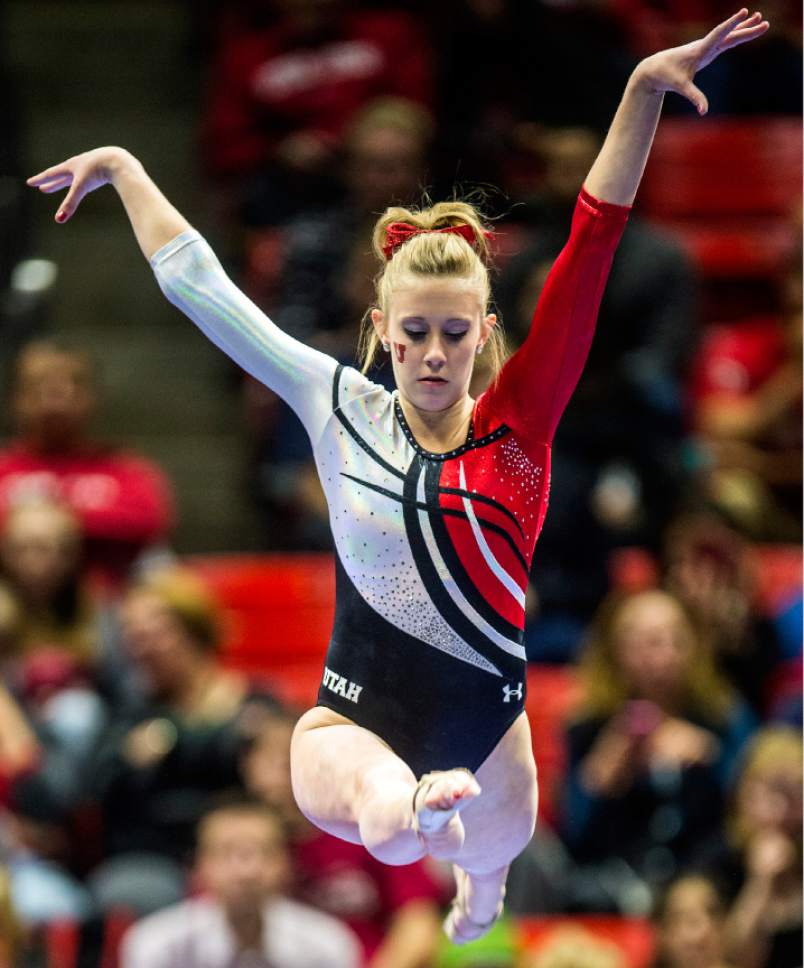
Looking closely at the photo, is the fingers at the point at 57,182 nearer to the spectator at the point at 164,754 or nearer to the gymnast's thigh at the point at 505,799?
the gymnast's thigh at the point at 505,799

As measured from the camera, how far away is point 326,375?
10.4ft

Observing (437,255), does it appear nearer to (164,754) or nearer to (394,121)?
(164,754)

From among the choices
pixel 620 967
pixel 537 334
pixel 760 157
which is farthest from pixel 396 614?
pixel 760 157

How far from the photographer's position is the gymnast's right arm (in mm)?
3137

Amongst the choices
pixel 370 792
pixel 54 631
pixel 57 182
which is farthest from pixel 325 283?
pixel 370 792

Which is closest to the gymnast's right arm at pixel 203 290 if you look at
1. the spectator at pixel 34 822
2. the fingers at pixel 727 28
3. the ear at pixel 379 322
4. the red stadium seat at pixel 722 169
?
the ear at pixel 379 322

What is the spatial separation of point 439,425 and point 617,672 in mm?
3132

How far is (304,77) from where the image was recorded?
789 cm

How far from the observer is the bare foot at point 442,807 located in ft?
8.83

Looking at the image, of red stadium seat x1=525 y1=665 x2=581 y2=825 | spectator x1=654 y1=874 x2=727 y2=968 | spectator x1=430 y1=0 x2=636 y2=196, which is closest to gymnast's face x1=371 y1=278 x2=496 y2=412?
spectator x1=654 y1=874 x2=727 y2=968

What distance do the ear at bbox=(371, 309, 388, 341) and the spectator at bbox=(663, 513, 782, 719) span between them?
337 centimetres

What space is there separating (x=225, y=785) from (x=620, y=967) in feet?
4.51

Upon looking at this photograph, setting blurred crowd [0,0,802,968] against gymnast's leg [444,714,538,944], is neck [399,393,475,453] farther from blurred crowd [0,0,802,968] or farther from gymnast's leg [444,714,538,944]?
blurred crowd [0,0,802,968]

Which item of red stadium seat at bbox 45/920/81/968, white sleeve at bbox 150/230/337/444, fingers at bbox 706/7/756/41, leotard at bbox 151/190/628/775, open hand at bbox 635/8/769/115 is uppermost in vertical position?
fingers at bbox 706/7/756/41
